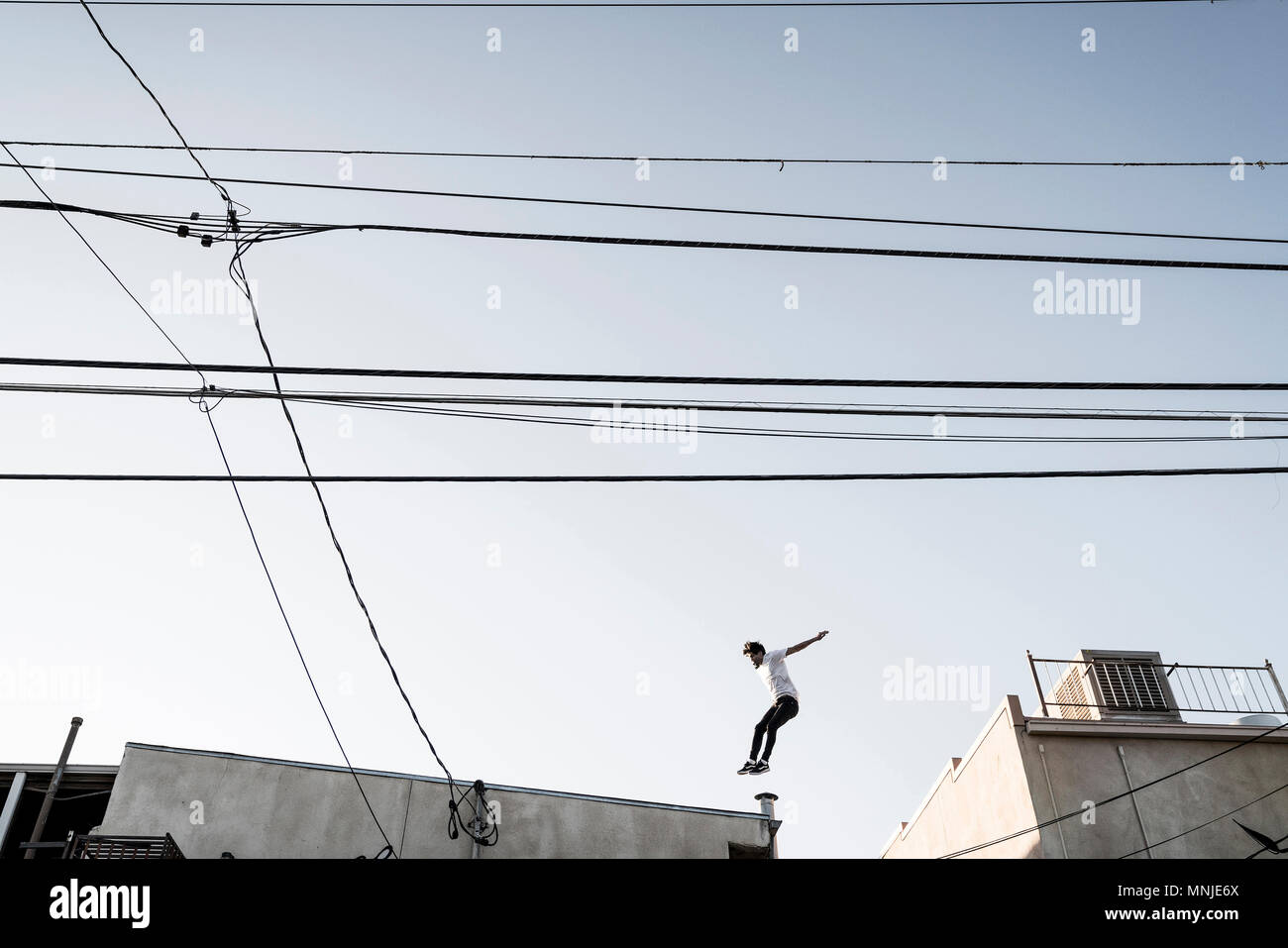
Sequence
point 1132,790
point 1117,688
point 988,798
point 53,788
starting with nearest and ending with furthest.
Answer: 1. point 53,788
2. point 1132,790
3. point 988,798
4. point 1117,688

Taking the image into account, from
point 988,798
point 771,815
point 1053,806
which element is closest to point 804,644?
point 771,815

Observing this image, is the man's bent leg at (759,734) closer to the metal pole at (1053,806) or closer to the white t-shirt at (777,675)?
the white t-shirt at (777,675)

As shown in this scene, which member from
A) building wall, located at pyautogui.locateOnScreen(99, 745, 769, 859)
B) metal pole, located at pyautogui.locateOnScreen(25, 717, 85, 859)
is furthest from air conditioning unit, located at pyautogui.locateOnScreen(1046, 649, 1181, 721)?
metal pole, located at pyautogui.locateOnScreen(25, 717, 85, 859)

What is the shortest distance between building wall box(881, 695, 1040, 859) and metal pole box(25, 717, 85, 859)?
14160 millimetres

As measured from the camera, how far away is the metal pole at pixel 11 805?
13.2 m

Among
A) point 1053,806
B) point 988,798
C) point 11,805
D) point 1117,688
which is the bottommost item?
point 1053,806

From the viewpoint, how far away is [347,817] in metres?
13.8

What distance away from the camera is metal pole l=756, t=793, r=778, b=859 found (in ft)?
47.0

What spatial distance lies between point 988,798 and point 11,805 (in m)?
15.1

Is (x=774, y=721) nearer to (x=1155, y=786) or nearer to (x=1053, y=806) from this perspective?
(x=1053, y=806)

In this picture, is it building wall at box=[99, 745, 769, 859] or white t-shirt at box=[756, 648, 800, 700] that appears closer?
white t-shirt at box=[756, 648, 800, 700]

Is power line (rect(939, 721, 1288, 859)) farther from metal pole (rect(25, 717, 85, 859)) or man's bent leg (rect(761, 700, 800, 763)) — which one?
metal pole (rect(25, 717, 85, 859))
